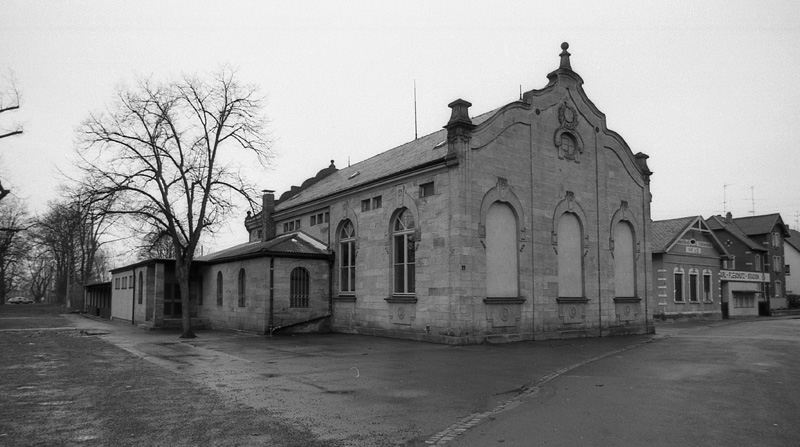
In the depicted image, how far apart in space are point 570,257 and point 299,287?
1238 cm

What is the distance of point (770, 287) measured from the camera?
59.5m

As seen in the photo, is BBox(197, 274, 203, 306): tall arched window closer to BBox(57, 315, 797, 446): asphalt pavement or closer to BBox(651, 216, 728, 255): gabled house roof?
BBox(57, 315, 797, 446): asphalt pavement

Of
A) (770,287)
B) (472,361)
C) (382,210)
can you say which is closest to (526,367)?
(472,361)

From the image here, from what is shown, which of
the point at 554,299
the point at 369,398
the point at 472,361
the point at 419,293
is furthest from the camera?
the point at 554,299

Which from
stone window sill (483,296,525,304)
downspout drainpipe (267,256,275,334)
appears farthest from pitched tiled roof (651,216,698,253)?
downspout drainpipe (267,256,275,334)

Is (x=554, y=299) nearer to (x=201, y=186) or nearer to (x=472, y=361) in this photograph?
(x=472, y=361)

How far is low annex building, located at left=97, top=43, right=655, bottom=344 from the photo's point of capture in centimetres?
2117

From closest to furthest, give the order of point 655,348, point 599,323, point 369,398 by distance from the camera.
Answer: point 369,398 < point 655,348 < point 599,323

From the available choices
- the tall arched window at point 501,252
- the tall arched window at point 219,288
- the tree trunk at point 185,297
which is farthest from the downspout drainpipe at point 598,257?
the tall arched window at point 219,288

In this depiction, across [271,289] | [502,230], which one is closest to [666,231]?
[502,230]

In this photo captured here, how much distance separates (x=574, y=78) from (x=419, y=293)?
492 inches

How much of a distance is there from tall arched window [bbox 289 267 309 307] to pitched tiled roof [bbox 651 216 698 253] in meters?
26.9

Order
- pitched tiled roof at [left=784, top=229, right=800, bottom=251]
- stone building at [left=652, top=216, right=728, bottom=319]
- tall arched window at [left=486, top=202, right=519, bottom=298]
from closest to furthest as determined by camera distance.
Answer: tall arched window at [left=486, top=202, right=519, bottom=298] < stone building at [left=652, top=216, right=728, bottom=319] < pitched tiled roof at [left=784, top=229, right=800, bottom=251]

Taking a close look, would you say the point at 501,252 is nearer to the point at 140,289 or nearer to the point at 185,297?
the point at 185,297
